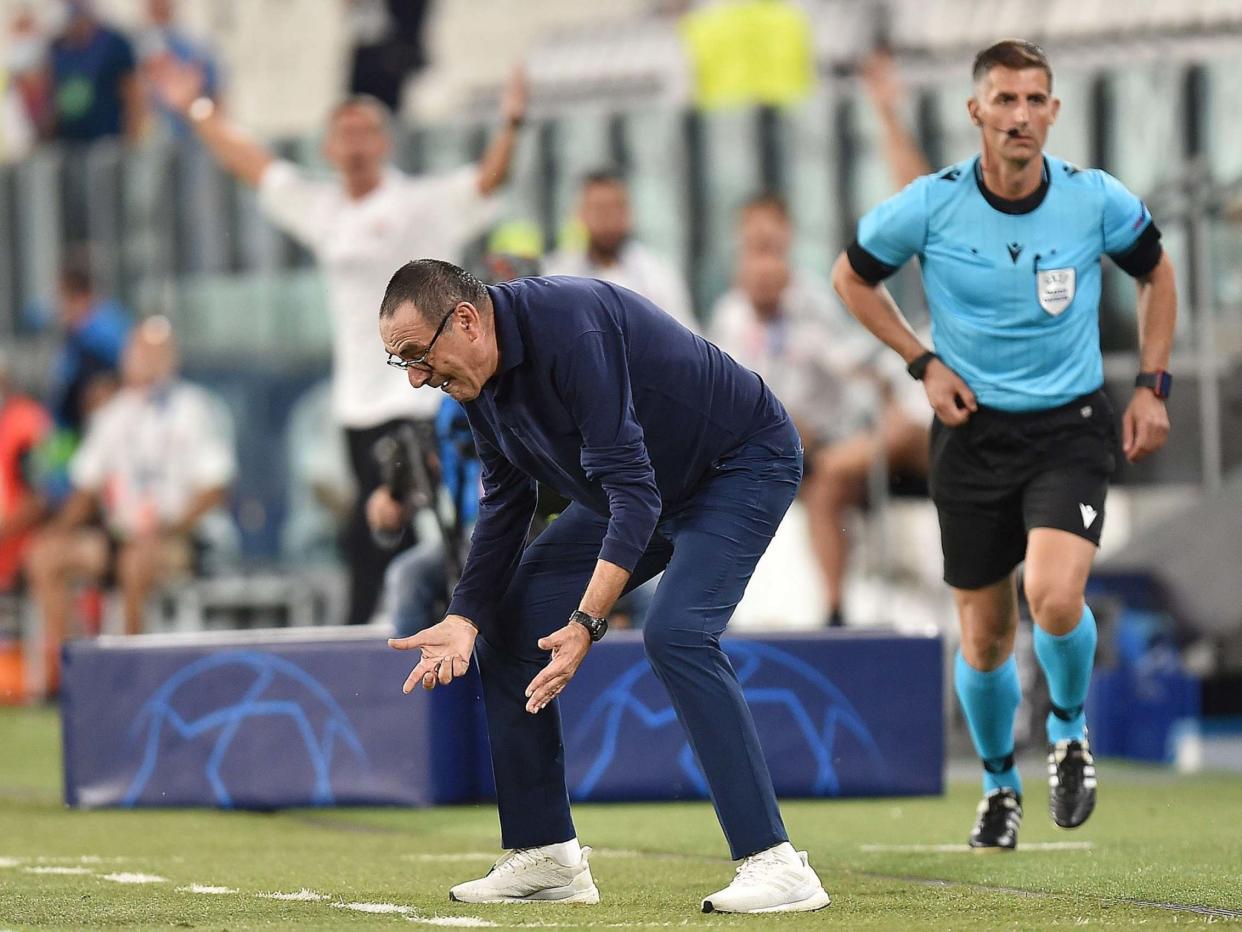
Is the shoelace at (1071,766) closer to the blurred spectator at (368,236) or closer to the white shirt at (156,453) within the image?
the blurred spectator at (368,236)

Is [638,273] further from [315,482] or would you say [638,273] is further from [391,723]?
[315,482]

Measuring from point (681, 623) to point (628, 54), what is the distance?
38.4ft

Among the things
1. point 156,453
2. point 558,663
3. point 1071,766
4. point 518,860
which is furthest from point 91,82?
point 558,663

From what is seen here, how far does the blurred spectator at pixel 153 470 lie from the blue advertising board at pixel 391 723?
5.30m

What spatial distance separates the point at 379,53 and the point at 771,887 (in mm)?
11308

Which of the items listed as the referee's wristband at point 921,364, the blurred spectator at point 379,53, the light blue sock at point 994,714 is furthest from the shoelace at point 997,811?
the blurred spectator at point 379,53

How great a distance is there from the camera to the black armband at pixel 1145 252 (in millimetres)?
6457

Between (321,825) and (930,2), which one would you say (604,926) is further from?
(930,2)

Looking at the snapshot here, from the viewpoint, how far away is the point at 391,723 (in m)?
8.21

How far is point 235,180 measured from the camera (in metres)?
14.1

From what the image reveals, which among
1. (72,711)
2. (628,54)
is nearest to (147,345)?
(628,54)

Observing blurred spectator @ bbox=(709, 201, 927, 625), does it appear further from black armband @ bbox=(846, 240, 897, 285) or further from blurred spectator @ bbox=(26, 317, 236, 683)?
black armband @ bbox=(846, 240, 897, 285)

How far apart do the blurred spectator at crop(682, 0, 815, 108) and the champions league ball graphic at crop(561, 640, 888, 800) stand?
5242 mm

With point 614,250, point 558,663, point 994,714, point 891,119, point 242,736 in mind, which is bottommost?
point 242,736
